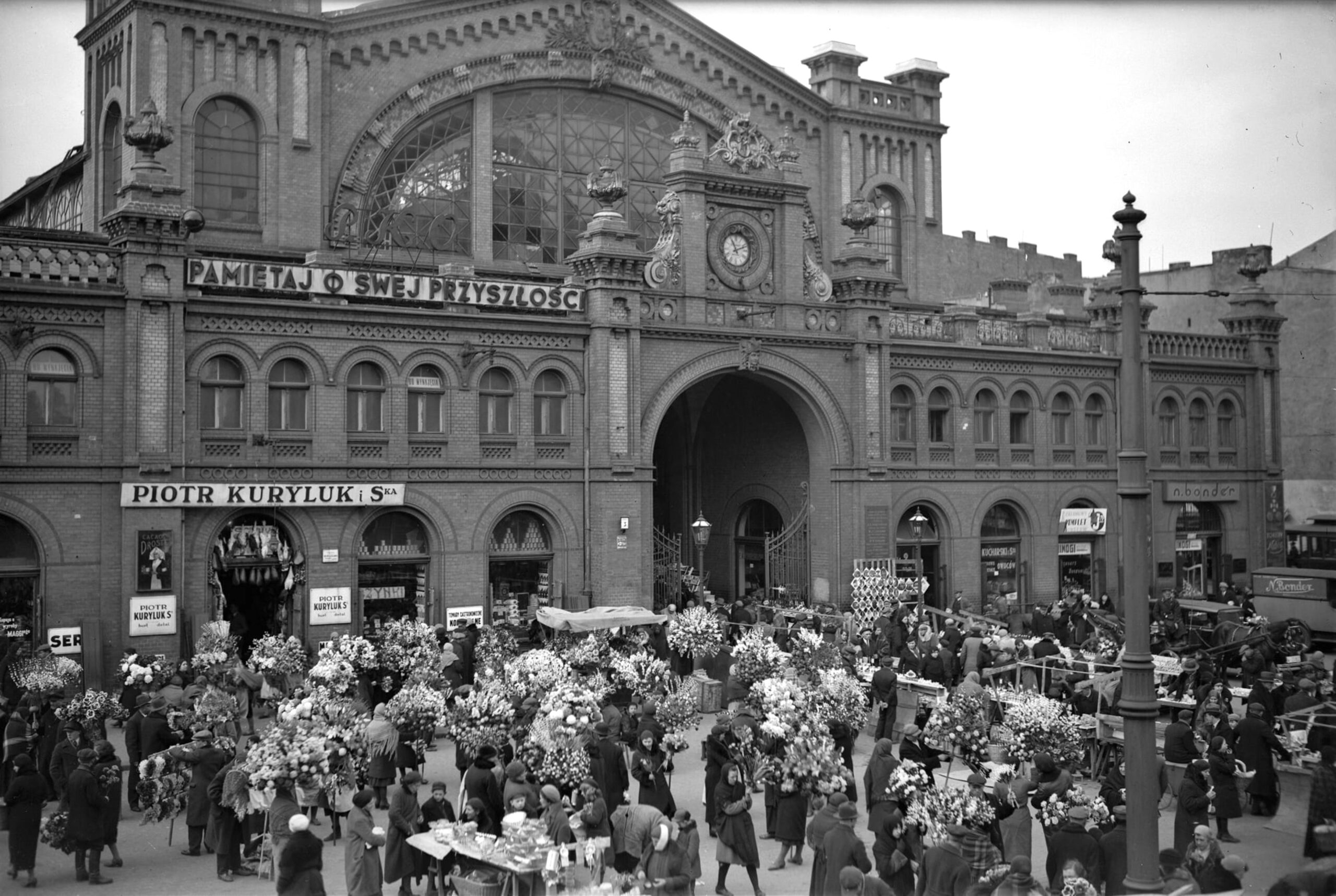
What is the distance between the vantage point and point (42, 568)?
31062 millimetres

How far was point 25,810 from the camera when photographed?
18.1 m

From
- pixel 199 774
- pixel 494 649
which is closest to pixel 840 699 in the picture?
pixel 494 649

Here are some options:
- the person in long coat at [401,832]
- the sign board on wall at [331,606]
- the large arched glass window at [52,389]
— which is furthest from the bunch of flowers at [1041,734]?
the large arched glass window at [52,389]

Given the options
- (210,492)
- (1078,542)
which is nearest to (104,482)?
(210,492)

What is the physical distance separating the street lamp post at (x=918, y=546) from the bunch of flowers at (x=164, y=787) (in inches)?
787

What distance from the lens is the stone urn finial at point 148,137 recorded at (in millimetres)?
32625

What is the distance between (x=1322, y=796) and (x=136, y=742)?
17024 mm

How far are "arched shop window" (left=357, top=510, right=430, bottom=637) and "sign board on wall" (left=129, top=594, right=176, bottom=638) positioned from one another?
466 cm

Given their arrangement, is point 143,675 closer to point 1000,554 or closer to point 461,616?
point 461,616

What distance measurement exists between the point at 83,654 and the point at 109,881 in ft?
44.1

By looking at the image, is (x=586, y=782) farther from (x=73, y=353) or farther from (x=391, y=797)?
(x=73, y=353)

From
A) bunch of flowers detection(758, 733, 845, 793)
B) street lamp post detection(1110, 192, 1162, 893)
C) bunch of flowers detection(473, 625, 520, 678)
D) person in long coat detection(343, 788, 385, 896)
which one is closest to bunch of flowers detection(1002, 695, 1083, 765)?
bunch of flowers detection(758, 733, 845, 793)

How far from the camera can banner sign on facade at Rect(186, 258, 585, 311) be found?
3319 cm

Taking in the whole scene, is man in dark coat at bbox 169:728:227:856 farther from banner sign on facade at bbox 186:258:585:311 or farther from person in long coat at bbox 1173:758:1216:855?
banner sign on facade at bbox 186:258:585:311
